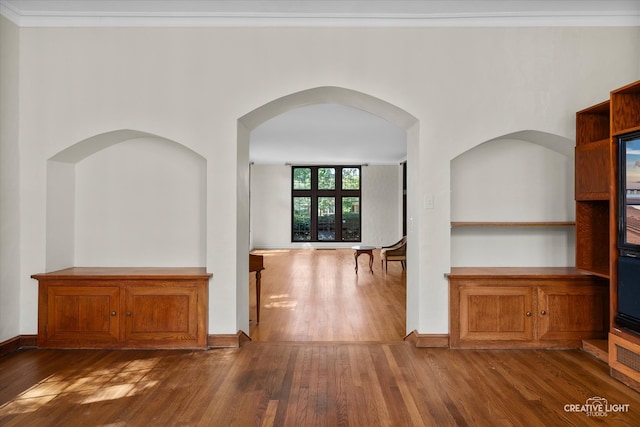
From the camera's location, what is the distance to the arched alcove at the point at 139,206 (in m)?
4.26

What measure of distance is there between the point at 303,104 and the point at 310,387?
2729 mm

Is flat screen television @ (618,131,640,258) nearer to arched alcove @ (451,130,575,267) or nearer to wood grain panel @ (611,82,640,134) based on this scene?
wood grain panel @ (611,82,640,134)

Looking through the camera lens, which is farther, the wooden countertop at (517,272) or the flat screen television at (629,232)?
the wooden countertop at (517,272)

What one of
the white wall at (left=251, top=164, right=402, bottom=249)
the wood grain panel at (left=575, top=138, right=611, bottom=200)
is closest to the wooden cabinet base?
the wood grain panel at (left=575, top=138, right=611, bottom=200)

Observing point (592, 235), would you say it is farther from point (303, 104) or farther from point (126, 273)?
point (126, 273)

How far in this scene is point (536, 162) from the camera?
428cm

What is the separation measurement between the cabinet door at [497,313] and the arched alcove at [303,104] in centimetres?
47

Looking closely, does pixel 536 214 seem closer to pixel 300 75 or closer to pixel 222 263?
pixel 300 75

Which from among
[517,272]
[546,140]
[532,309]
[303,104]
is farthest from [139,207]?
[546,140]

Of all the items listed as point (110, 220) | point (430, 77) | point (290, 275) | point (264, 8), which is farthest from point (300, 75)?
point (290, 275)

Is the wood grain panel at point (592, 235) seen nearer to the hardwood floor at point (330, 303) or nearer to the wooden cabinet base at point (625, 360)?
the wooden cabinet base at point (625, 360)

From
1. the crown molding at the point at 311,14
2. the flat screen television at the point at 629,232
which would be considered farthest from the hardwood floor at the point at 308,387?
the crown molding at the point at 311,14

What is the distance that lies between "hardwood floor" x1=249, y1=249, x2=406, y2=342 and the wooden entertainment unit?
80.4 inches

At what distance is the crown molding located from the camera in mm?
3682
